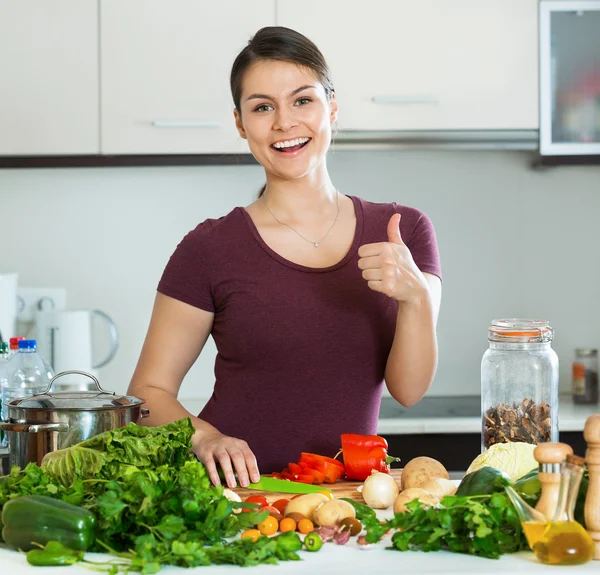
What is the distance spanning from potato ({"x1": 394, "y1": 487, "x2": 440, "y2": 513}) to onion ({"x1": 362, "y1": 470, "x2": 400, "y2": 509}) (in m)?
0.07

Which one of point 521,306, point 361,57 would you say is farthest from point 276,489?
point 521,306

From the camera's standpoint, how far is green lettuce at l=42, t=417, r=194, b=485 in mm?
1187

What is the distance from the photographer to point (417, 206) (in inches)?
123

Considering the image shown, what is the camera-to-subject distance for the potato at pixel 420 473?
1.34 m

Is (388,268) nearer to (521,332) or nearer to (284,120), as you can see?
(521,332)

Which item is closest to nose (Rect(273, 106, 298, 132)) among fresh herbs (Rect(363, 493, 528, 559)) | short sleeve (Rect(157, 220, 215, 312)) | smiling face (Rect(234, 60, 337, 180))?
smiling face (Rect(234, 60, 337, 180))

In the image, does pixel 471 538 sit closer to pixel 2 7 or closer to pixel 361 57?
pixel 361 57

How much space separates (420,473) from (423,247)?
591 mm

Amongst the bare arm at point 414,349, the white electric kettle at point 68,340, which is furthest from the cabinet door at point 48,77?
the bare arm at point 414,349

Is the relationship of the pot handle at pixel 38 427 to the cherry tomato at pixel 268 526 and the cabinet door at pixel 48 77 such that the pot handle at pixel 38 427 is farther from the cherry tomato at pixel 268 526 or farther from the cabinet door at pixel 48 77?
the cabinet door at pixel 48 77

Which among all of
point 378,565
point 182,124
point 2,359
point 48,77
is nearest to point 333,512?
point 378,565

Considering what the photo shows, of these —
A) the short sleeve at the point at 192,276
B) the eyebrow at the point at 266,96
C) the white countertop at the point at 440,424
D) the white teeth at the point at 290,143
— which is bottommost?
the white countertop at the point at 440,424

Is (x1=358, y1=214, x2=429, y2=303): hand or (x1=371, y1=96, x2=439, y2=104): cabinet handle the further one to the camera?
(x1=371, y1=96, x2=439, y2=104): cabinet handle

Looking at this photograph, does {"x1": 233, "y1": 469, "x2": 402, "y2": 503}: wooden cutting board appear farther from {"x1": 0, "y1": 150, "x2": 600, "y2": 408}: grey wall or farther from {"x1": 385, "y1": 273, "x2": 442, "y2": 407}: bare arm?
{"x1": 0, "y1": 150, "x2": 600, "y2": 408}: grey wall
